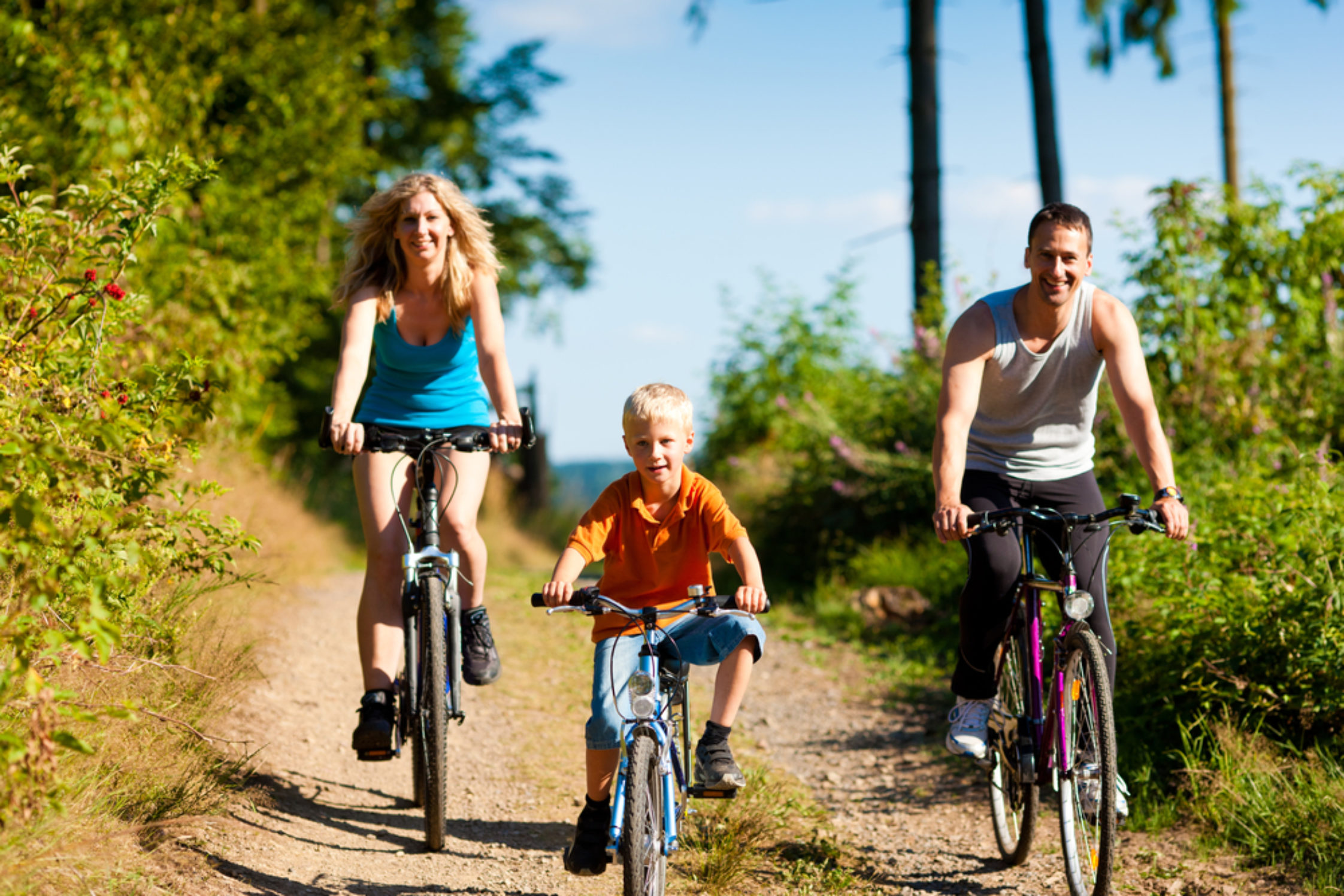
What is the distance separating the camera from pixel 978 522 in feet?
11.5

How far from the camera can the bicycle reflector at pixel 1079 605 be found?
3.38 meters

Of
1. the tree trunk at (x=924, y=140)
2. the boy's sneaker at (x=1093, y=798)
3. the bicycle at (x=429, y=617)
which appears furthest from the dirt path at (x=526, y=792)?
the tree trunk at (x=924, y=140)

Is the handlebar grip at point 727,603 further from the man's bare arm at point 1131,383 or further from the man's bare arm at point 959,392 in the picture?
the man's bare arm at point 1131,383

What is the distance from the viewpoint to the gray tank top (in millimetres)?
3744

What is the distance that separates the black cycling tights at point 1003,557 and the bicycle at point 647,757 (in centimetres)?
98

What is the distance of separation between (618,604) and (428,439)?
3.95 ft

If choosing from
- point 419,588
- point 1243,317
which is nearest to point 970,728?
point 419,588

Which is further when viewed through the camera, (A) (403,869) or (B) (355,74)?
(B) (355,74)

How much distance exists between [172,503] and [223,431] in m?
2.68

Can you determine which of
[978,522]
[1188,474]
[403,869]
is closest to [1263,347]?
[1188,474]

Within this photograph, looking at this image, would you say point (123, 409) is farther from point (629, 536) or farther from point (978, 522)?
point (978, 522)

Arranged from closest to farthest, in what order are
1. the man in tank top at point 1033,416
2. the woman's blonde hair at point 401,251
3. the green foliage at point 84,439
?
the green foliage at point 84,439 → the man in tank top at point 1033,416 → the woman's blonde hair at point 401,251

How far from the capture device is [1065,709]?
351 cm

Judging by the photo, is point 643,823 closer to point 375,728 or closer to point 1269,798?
point 375,728
